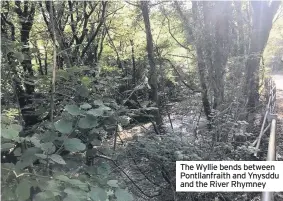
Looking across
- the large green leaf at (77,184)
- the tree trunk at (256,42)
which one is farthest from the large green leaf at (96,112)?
the tree trunk at (256,42)

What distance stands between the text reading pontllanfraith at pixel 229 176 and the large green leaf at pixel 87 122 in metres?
1.16

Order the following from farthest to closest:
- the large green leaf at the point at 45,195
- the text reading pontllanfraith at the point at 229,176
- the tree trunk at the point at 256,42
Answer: the tree trunk at the point at 256,42 → the text reading pontllanfraith at the point at 229,176 → the large green leaf at the point at 45,195

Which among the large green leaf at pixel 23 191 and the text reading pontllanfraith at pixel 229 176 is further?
the text reading pontllanfraith at pixel 229 176

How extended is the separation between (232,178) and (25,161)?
1.65 metres

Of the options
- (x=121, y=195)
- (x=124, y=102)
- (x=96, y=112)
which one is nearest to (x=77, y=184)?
(x=121, y=195)

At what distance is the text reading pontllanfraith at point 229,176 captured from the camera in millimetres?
2195

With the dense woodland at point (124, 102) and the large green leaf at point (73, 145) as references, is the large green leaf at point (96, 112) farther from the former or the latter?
the large green leaf at point (73, 145)

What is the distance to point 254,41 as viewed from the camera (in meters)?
5.99

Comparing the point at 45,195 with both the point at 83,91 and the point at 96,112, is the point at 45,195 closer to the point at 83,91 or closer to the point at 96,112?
the point at 96,112

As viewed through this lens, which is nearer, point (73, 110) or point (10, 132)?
point (10, 132)

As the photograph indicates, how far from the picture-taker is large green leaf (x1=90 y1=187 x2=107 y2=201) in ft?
3.84

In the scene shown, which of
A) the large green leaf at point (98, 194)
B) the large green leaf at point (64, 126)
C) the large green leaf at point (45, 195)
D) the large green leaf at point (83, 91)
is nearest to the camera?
the large green leaf at point (45, 195)

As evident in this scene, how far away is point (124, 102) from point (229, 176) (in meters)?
1.03

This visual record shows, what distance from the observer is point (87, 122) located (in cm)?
133
